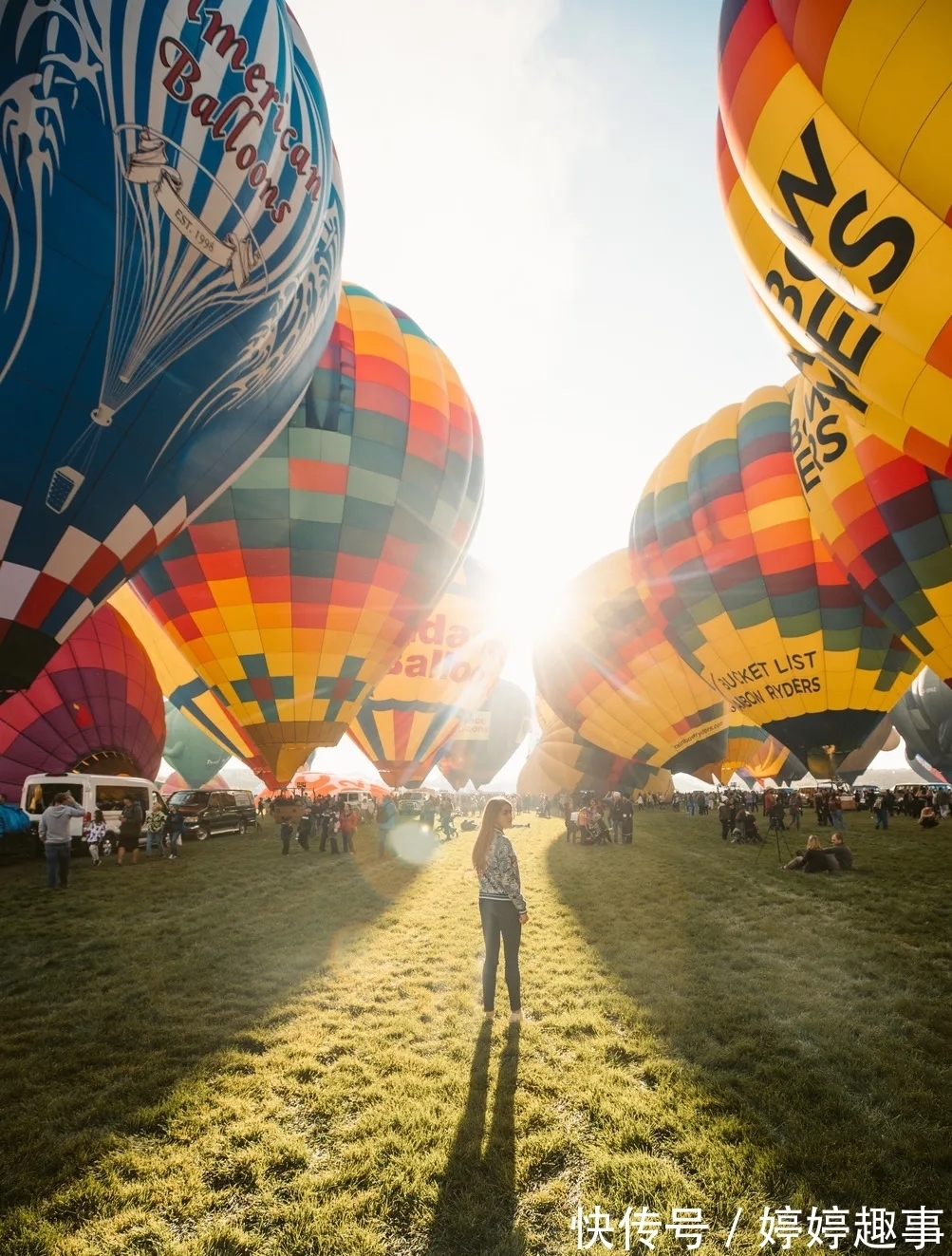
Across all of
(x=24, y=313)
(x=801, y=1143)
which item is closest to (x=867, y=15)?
(x=24, y=313)

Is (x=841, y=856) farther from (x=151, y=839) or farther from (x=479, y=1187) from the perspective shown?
(x=151, y=839)

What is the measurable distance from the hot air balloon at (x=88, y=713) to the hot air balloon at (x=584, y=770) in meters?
19.8

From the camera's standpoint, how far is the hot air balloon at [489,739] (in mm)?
35156

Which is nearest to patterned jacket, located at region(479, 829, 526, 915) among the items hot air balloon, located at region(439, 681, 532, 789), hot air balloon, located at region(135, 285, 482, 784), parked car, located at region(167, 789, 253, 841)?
hot air balloon, located at region(135, 285, 482, 784)

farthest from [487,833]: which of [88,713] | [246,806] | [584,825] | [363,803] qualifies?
[363,803]

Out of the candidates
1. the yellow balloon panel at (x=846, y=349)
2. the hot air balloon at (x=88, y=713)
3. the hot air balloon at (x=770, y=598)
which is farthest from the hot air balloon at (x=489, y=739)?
the yellow balloon panel at (x=846, y=349)

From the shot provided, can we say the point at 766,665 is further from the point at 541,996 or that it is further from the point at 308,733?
the point at 541,996

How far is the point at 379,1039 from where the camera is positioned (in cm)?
430

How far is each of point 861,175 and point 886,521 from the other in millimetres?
6089

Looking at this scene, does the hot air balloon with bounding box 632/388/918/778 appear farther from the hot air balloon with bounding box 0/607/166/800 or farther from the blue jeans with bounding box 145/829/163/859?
the hot air balloon with bounding box 0/607/166/800

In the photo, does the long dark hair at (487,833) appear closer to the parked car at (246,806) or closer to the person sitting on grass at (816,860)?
the person sitting on grass at (816,860)

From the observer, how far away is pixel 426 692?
1945cm

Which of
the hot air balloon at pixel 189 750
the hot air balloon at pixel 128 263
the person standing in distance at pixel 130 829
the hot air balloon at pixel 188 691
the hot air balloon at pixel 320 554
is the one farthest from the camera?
the hot air balloon at pixel 189 750

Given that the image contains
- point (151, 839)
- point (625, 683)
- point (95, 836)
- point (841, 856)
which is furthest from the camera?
point (625, 683)
